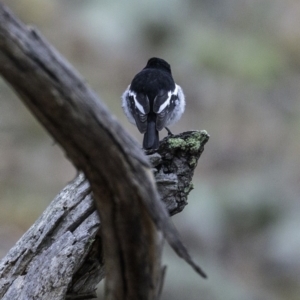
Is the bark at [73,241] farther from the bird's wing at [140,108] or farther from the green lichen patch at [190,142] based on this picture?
the bird's wing at [140,108]

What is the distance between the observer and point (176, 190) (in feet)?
12.5

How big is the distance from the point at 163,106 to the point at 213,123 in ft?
27.5

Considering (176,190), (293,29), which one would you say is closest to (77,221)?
(176,190)

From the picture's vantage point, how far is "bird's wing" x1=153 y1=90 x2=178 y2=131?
5.24 meters

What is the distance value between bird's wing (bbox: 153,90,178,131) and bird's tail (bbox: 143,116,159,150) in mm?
51

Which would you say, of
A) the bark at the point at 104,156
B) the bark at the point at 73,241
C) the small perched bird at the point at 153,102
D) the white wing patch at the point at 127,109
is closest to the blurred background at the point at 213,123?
the white wing patch at the point at 127,109

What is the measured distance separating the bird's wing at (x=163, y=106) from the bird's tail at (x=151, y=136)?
0.17ft

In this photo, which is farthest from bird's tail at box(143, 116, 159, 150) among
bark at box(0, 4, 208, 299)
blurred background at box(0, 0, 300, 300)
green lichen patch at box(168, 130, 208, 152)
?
blurred background at box(0, 0, 300, 300)

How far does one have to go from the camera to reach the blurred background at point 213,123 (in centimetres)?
1198

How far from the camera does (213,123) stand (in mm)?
13625

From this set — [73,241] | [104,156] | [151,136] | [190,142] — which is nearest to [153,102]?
[151,136]

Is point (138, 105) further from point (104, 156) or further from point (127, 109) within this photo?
point (104, 156)

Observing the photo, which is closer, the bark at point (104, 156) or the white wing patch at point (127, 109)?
the bark at point (104, 156)

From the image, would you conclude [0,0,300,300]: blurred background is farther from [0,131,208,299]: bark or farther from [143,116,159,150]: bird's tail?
[0,131,208,299]: bark
